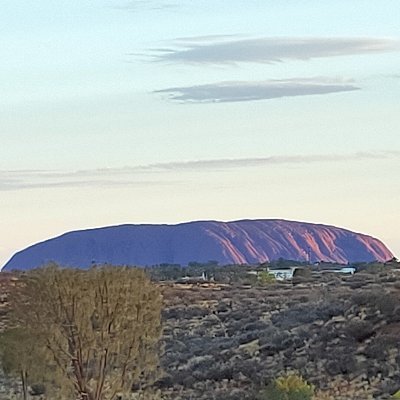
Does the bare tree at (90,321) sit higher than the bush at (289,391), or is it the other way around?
the bare tree at (90,321)

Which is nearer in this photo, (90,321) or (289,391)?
(289,391)

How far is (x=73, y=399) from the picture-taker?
3509 cm

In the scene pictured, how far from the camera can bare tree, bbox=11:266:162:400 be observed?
3353cm

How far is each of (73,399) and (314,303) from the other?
25849 millimetres

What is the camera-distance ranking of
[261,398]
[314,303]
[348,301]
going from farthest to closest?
[314,303] → [348,301] → [261,398]

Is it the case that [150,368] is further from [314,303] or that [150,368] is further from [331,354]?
[314,303]

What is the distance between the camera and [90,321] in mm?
33688

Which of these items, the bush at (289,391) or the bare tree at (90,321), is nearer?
the bush at (289,391)

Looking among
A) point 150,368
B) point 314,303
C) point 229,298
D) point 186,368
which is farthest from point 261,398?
point 229,298

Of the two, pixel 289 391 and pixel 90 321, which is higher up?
pixel 90 321

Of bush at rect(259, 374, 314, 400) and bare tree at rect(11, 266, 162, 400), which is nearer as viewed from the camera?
bush at rect(259, 374, 314, 400)

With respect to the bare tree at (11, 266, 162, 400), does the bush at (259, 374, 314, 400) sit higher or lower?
lower

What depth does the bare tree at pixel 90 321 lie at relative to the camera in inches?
1320

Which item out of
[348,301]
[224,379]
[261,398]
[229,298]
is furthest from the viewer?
[229,298]
